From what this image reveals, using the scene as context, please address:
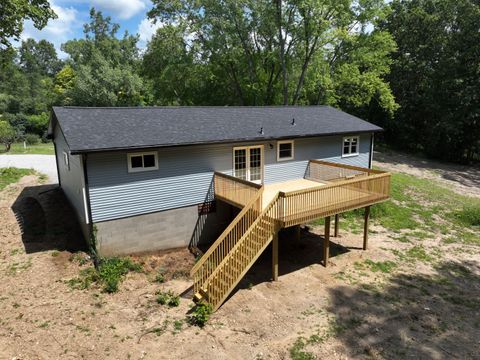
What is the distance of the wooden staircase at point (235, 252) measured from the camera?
29.6 feet

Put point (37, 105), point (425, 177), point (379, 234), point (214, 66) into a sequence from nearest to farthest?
point (379, 234) → point (425, 177) → point (214, 66) → point (37, 105)

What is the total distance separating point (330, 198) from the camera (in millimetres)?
11133

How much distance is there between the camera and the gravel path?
2158 centimetres

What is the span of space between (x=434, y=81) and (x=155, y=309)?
3235cm

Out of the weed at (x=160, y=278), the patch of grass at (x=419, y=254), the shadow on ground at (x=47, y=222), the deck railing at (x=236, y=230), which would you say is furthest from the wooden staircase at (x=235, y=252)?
the patch of grass at (x=419, y=254)

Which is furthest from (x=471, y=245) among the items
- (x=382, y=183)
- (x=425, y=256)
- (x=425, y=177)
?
(x=425, y=177)

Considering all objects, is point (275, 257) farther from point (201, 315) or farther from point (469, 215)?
point (469, 215)

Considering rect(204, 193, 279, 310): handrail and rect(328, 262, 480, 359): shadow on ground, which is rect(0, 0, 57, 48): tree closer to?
rect(204, 193, 279, 310): handrail

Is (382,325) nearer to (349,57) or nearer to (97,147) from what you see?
(97,147)

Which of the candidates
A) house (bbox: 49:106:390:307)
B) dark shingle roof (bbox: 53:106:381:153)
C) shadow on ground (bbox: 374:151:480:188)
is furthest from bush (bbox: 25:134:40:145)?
shadow on ground (bbox: 374:151:480:188)

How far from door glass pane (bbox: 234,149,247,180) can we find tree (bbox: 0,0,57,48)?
13.3m

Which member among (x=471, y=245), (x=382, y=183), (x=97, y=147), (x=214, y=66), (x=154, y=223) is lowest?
(x=471, y=245)

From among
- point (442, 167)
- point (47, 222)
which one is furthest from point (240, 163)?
point (442, 167)

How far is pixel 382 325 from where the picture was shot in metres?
8.48
